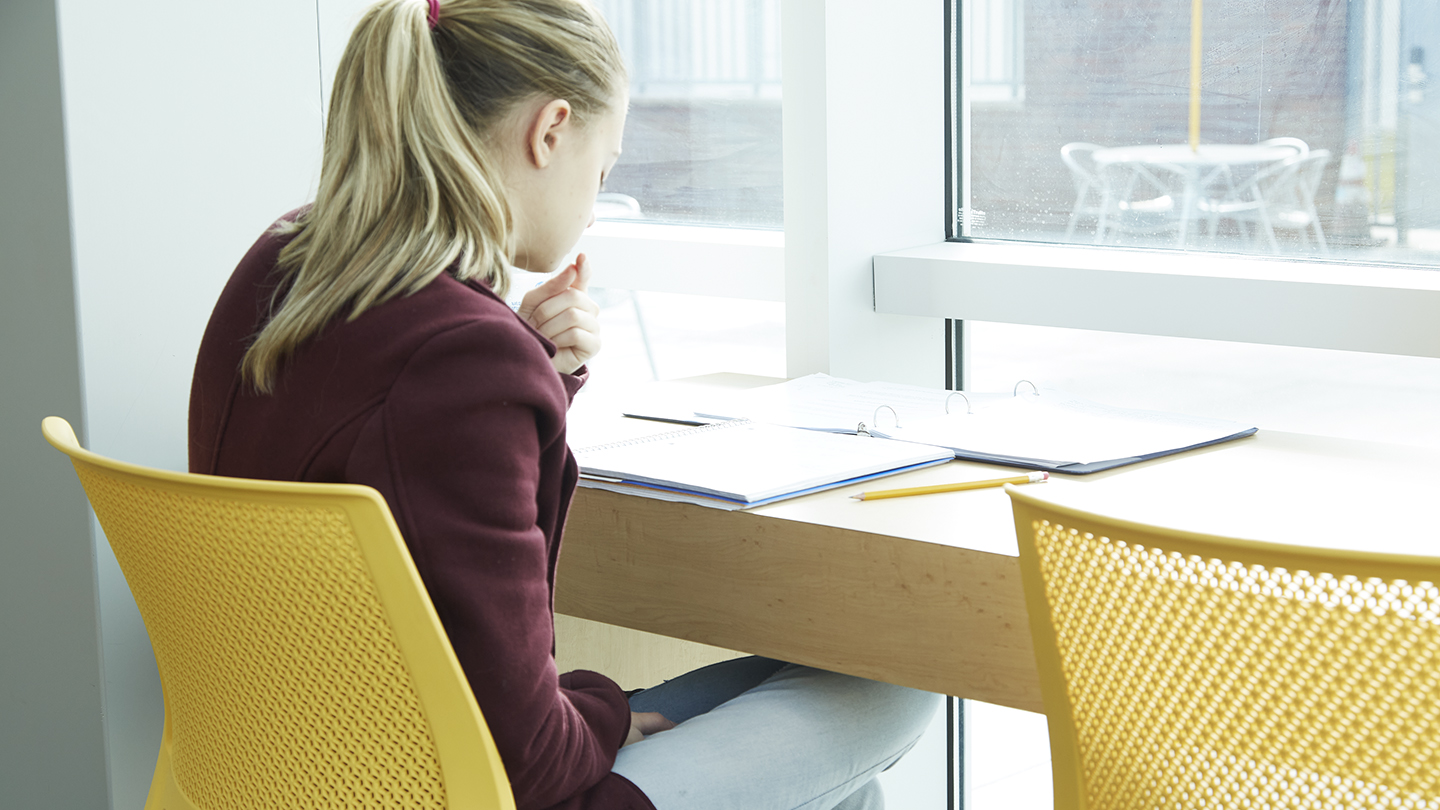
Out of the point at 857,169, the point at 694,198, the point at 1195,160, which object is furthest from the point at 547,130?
the point at 694,198

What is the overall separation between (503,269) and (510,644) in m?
0.28

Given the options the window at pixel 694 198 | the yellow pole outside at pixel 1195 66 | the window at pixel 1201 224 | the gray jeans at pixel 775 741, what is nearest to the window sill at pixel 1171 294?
the window at pixel 1201 224

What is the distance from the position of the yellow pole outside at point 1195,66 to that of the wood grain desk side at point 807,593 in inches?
35.1

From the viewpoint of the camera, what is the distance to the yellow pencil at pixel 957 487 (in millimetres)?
1204

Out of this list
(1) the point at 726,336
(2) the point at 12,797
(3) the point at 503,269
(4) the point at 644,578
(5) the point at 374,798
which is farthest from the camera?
(1) the point at 726,336

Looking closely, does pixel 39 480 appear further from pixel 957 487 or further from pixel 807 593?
pixel 957 487

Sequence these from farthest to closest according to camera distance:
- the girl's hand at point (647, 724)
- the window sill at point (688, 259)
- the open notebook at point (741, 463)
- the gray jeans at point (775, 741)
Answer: the window sill at point (688, 259) < the open notebook at point (741, 463) < the girl's hand at point (647, 724) < the gray jeans at point (775, 741)

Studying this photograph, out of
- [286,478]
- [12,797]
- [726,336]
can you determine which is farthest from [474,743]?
[726,336]

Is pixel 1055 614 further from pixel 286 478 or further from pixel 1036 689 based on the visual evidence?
pixel 286 478

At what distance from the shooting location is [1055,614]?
2.56ft

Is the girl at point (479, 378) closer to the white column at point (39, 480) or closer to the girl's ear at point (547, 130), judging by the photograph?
the girl's ear at point (547, 130)

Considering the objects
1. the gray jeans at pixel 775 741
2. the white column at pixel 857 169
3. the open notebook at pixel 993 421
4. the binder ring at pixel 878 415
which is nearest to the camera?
the gray jeans at pixel 775 741

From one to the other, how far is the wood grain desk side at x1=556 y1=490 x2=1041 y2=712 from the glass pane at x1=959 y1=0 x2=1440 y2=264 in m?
0.83

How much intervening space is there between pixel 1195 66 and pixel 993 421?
1.88ft
